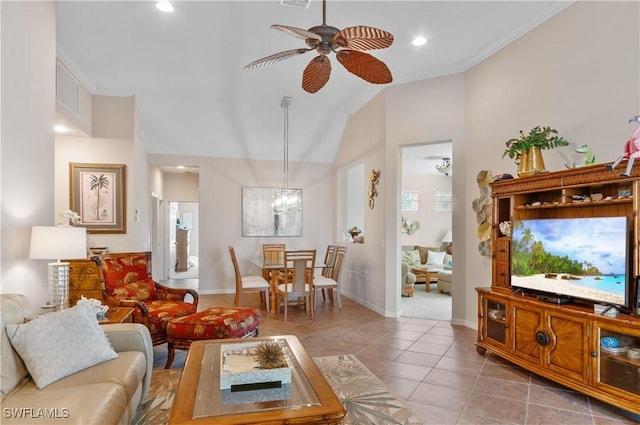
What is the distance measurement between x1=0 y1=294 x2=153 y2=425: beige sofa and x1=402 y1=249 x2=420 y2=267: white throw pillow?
6.19 meters

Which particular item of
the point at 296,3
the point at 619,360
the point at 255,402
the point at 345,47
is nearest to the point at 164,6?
the point at 296,3

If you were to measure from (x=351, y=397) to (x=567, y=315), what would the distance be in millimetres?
1764

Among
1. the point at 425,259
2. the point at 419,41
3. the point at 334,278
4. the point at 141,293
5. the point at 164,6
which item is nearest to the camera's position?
the point at 164,6

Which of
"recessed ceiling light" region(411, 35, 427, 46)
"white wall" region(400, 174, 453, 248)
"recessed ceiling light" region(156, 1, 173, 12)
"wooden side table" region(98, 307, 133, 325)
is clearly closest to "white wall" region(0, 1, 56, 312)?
"wooden side table" region(98, 307, 133, 325)

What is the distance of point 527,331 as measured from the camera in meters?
3.05

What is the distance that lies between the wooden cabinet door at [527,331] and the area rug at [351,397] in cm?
125

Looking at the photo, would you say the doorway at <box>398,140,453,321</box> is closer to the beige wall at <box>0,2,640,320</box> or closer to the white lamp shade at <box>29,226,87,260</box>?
the beige wall at <box>0,2,640,320</box>

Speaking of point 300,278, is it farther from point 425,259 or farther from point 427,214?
point 427,214

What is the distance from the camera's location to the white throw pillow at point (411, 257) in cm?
772

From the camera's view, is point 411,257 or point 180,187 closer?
point 411,257

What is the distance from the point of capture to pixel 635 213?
2.42 meters

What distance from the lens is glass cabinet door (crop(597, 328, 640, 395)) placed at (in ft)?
7.63

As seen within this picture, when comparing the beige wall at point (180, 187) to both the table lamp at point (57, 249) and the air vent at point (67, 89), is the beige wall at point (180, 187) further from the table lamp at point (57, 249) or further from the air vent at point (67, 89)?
the table lamp at point (57, 249)

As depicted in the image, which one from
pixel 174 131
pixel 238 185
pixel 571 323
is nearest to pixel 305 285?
pixel 238 185
